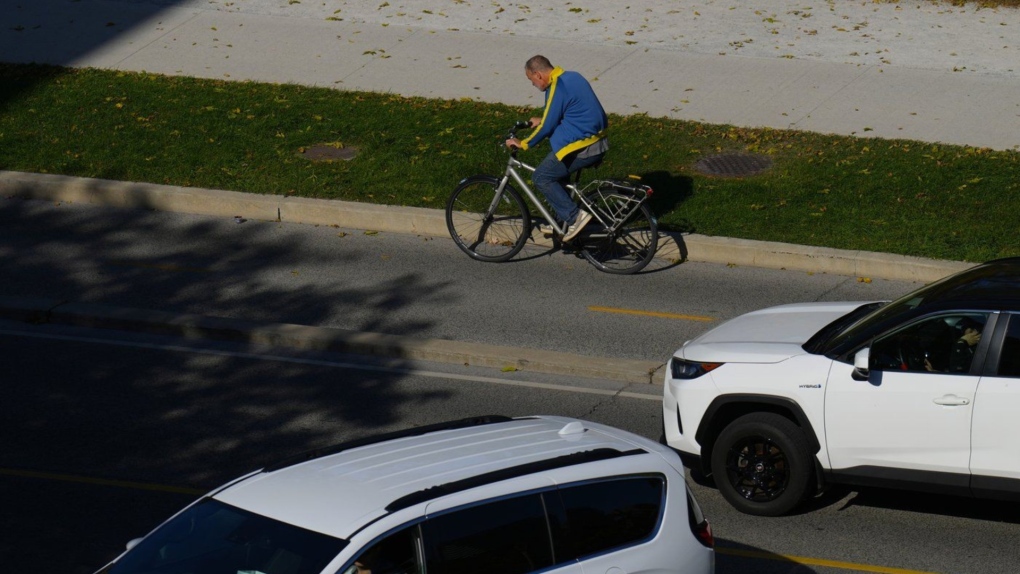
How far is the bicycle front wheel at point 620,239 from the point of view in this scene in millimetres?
13328

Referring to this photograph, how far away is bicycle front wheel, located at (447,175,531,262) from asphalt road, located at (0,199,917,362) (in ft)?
0.70

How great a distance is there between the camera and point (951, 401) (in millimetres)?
7633

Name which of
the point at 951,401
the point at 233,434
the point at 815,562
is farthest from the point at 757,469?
the point at 233,434

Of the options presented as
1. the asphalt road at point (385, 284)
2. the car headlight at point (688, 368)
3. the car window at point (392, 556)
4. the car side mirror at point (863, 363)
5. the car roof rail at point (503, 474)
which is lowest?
the asphalt road at point (385, 284)

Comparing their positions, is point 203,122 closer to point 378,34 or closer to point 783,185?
point 378,34

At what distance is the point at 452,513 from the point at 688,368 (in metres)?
3.56

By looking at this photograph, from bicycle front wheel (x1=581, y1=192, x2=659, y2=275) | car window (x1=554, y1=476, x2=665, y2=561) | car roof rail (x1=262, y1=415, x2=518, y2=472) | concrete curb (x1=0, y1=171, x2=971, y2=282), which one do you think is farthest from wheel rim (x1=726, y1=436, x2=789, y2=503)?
concrete curb (x1=0, y1=171, x2=971, y2=282)

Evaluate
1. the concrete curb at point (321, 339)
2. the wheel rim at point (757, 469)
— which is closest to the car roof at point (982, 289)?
the wheel rim at point (757, 469)

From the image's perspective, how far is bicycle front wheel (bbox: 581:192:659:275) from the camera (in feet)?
43.7

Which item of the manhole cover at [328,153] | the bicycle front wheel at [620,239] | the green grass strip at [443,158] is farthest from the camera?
the manhole cover at [328,153]

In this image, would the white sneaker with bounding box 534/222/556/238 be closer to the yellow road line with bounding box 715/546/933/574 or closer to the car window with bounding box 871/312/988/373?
the car window with bounding box 871/312/988/373

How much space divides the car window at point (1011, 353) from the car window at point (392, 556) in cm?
407

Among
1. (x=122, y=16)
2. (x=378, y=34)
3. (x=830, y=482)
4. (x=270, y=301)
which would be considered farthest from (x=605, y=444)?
(x=122, y=16)

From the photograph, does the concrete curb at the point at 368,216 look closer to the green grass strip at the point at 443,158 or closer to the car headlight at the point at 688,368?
the green grass strip at the point at 443,158
